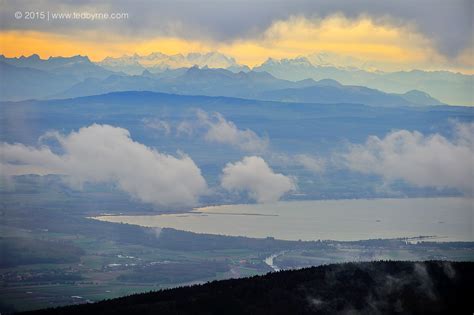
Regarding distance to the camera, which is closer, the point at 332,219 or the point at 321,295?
the point at 321,295

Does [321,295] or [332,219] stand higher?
[332,219]

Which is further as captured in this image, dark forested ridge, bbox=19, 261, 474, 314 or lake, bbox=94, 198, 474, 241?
lake, bbox=94, 198, 474, 241

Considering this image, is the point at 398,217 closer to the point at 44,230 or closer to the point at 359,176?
the point at 359,176

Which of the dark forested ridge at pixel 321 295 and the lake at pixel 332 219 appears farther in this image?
the lake at pixel 332 219

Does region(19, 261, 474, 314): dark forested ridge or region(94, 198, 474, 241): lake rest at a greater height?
region(94, 198, 474, 241): lake

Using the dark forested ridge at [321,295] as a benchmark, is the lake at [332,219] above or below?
above
